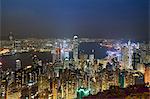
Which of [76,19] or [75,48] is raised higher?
[76,19]

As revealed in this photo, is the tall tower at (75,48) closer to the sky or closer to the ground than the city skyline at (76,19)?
closer to the ground

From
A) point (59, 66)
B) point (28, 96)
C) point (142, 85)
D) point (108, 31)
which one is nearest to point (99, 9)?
point (108, 31)

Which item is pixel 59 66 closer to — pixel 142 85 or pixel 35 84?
pixel 35 84

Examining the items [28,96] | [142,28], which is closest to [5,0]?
[28,96]

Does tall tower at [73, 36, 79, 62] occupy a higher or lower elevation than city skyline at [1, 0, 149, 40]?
lower

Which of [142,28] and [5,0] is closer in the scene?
[5,0]

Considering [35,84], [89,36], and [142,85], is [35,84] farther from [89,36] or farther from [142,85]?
[142,85]

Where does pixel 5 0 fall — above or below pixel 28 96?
above

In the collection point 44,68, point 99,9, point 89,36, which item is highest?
point 99,9
